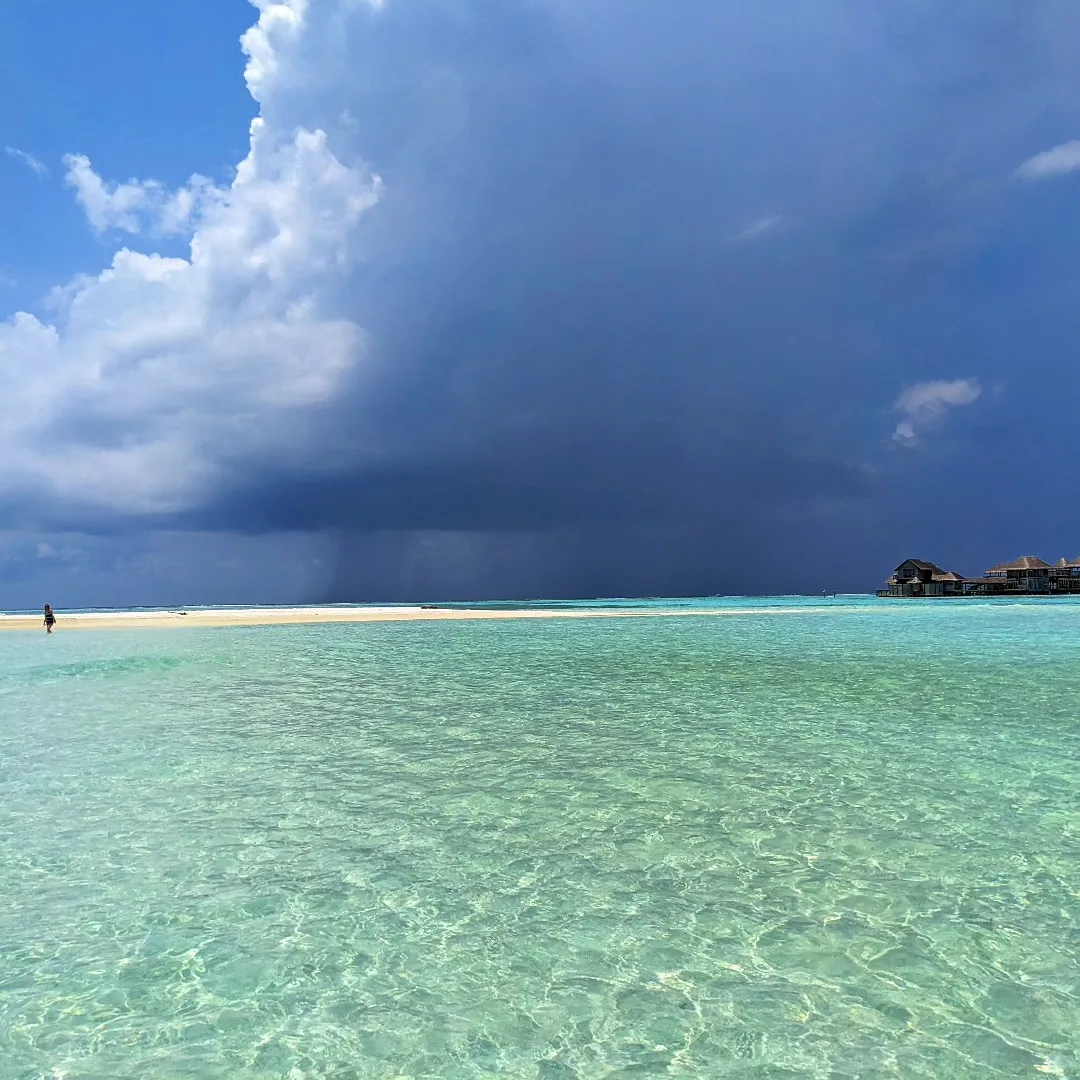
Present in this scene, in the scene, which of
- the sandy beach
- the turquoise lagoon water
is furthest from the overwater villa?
the turquoise lagoon water

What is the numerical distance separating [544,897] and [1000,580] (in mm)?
129505

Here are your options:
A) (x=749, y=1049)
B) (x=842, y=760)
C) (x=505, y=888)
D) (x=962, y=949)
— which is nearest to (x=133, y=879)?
(x=505, y=888)

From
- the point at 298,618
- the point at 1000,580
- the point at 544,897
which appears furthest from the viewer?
the point at 1000,580

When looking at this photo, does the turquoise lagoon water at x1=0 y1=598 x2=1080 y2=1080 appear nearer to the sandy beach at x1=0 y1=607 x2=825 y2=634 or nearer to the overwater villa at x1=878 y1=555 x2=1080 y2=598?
the sandy beach at x1=0 y1=607 x2=825 y2=634

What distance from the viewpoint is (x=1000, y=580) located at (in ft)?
374

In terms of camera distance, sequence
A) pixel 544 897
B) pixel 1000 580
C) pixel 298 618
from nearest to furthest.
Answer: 1. pixel 544 897
2. pixel 298 618
3. pixel 1000 580

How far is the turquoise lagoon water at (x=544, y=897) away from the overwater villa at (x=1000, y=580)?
109098mm

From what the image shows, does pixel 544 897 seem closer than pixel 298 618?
Yes

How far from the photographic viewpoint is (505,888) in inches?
268

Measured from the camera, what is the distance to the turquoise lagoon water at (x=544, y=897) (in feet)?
14.9

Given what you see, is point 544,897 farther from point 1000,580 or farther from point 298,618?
point 1000,580

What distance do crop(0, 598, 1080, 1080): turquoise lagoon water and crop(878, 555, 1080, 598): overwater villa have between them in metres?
109

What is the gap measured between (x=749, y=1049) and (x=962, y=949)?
2285mm

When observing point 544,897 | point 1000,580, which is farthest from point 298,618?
point 1000,580
